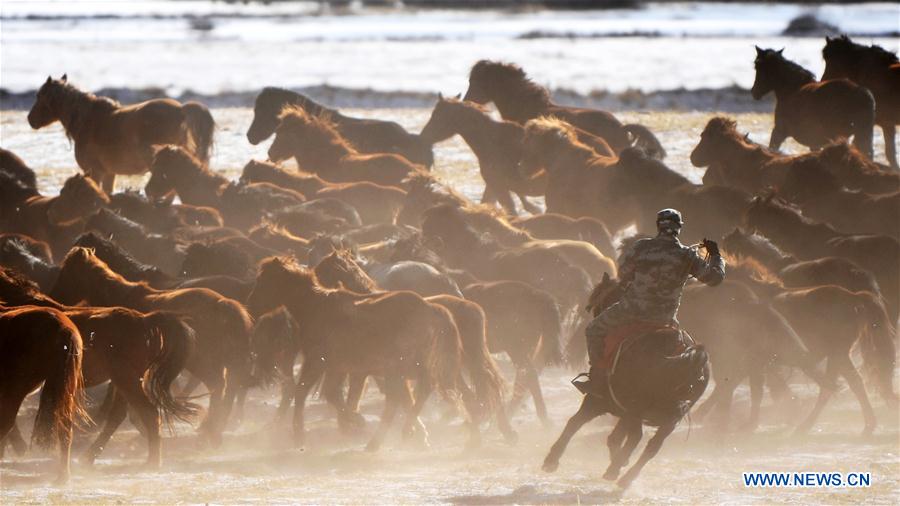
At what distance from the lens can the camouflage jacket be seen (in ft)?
27.2

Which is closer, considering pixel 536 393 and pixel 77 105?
pixel 536 393

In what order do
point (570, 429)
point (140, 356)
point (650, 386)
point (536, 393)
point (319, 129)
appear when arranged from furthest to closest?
point (319, 129) → point (536, 393) → point (140, 356) → point (570, 429) → point (650, 386)

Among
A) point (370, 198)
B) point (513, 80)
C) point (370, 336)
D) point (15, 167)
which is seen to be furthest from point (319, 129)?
point (370, 336)

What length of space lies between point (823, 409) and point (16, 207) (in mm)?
9619

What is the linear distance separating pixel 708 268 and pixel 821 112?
11418 mm

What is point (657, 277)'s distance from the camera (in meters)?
8.34

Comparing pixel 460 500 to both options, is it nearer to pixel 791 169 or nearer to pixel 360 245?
pixel 360 245

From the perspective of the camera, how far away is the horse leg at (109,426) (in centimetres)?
924

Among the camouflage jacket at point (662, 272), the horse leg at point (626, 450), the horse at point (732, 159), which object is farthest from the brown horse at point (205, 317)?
the horse at point (732, 159)

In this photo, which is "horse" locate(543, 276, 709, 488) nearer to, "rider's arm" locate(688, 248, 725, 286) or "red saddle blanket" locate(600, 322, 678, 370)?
"red saddle blanket" locate(600, 322, 678, 370)

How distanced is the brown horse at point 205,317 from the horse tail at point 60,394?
1324 mm

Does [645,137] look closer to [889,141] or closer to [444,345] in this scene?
[889,141]

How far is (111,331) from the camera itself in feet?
29.8

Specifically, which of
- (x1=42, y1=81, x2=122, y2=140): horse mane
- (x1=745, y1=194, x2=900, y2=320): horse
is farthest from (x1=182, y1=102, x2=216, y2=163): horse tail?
(x1=745, y1=194, x2=900, y2=320): horse
